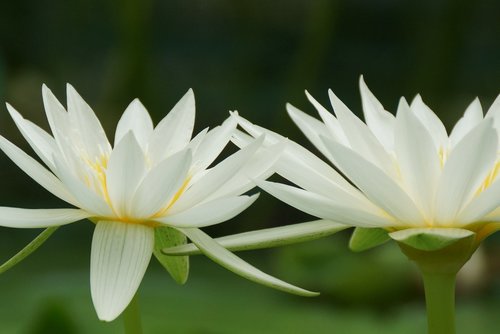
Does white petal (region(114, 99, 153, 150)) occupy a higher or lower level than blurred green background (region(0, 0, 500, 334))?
lower

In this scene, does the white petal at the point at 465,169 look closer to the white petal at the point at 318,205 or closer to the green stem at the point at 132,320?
the white petal at the point at 318,205

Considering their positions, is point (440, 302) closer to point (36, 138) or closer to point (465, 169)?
point (465, 169)

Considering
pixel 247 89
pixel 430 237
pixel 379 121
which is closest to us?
pixel 430 237

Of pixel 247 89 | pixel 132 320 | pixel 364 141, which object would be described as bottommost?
pixel 132 320

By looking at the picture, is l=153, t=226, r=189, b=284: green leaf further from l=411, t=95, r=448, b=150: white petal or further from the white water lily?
l=411, t=95, r=448, b=150: white petal

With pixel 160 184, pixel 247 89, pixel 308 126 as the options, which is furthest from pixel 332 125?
pixel 247 89

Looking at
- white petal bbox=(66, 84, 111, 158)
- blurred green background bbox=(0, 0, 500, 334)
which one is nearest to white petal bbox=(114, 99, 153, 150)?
white petal bbox=(66, 84, 111, 158)

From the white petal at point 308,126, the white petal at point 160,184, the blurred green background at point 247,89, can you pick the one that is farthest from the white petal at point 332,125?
the blurred green background at point 247,89
